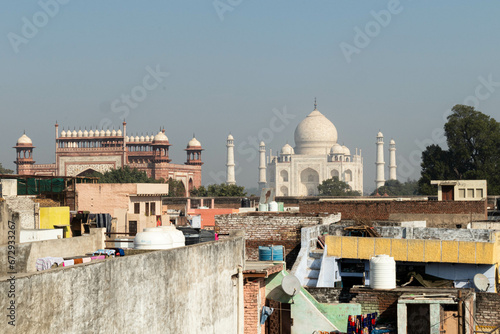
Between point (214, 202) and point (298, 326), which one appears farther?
point (214, 202)

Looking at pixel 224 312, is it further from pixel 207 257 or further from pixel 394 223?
pixel 394 223

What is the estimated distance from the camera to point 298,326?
9.25m

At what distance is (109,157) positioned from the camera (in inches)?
2874

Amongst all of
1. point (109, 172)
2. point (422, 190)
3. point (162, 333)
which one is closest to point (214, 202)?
point (422, 190)

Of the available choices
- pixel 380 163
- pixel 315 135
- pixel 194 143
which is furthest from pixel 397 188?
pixel 194 143

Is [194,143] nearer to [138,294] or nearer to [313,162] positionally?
[313,162]

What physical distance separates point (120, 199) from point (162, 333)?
16.8 metres

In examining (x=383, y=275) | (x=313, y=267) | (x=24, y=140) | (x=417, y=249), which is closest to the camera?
(x=383, y=275)

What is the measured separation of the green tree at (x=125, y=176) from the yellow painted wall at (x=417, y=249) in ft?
176

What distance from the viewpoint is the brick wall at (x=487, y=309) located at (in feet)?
32.6

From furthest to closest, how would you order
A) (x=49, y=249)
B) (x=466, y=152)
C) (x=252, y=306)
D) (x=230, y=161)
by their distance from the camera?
(x=230, y=161)
(x=466, y=152)
(x=252, y=306)
(x=49, y=249)

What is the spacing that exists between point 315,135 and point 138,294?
321 ft

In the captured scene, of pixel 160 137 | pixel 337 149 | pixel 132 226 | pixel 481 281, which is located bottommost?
pixel 481 281

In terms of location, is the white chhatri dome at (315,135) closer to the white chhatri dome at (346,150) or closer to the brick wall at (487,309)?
the white chhatri dome at (346,150)
